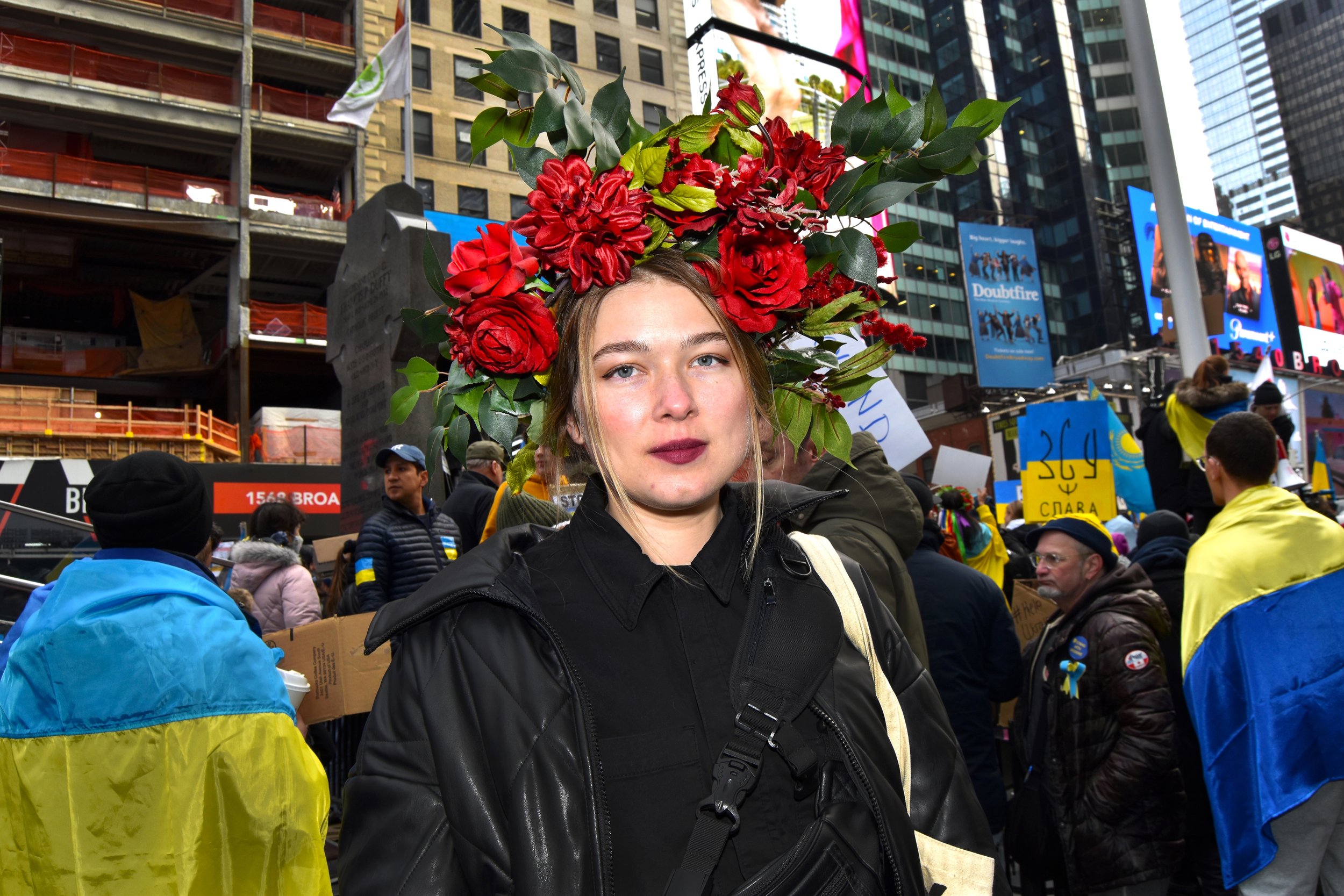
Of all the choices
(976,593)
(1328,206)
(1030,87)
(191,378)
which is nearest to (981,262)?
(191,378)

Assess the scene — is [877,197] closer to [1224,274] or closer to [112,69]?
[112,69]

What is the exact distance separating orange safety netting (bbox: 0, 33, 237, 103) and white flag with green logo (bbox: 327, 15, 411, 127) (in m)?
13.8

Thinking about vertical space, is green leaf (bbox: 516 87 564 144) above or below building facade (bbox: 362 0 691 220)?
below

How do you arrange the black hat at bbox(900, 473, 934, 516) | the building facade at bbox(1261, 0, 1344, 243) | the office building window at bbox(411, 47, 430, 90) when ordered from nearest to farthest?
the black hat at bbox(900, 473, 934, 516) → the office building window at bbox(411, 47, 430, 90) → the building facade at bbox(1261, 0, 1344, 243)

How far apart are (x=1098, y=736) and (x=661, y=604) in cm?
307

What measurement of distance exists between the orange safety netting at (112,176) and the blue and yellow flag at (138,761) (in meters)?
30.3

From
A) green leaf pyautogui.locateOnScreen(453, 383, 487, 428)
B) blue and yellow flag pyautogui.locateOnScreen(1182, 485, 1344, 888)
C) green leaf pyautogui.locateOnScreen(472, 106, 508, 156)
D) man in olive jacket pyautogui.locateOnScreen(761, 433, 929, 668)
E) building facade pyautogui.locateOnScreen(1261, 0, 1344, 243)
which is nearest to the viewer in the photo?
green leaf pyautogui.locateOnScreen(472, 106, 508, 156)

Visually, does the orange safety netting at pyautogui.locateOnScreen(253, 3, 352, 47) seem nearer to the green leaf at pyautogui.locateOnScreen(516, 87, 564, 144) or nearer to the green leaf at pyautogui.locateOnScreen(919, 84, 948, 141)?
the green leaf at pyautogui.locateOnScreen(516, 87, 564, 144)

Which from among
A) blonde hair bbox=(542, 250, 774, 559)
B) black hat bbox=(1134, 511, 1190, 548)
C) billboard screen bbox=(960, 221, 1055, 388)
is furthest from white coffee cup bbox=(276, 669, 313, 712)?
billboard screen bbox=(960, 221, 1055, 388)

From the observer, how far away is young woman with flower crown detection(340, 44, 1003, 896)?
1.33m

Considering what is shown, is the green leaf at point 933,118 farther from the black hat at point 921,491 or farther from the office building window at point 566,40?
the office building window at point 566,40

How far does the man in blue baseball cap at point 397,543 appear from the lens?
544cm

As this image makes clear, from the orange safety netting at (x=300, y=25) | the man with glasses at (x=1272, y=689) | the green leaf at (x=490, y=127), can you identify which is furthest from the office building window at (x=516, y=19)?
the green leaf at (x=490, y=127)

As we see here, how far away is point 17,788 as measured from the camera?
2.27 meters
